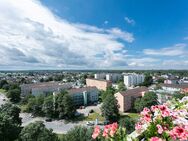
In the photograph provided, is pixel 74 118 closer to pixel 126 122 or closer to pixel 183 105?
pixel 126 122

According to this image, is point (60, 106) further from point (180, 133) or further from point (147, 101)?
point (180, 133)

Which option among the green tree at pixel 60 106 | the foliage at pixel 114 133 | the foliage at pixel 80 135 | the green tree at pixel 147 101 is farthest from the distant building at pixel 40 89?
the foliage at pixel 114 133

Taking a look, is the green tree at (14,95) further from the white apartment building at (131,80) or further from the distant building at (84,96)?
the white apartment building at (131,80)

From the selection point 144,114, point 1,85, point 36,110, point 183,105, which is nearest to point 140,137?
point 144,114

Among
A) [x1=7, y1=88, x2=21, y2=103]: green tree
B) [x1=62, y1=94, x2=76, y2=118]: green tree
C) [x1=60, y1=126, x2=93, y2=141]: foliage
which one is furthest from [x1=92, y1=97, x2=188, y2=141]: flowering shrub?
[x1=7, y1=88, x2=21, y2=103]: green tree

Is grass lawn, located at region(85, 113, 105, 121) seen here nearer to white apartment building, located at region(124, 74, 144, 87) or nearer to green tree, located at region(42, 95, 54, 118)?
green tree, located at region(42, 95, 54, 118)

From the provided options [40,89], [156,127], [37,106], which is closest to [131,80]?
[40,89]

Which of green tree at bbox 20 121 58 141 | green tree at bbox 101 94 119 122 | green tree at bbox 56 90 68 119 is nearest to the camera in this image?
green tree at bbox 20 121 58 141

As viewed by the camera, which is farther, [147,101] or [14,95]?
[14,95]

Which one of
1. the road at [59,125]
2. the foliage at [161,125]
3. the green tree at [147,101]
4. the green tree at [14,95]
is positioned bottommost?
the road at [59,125]
